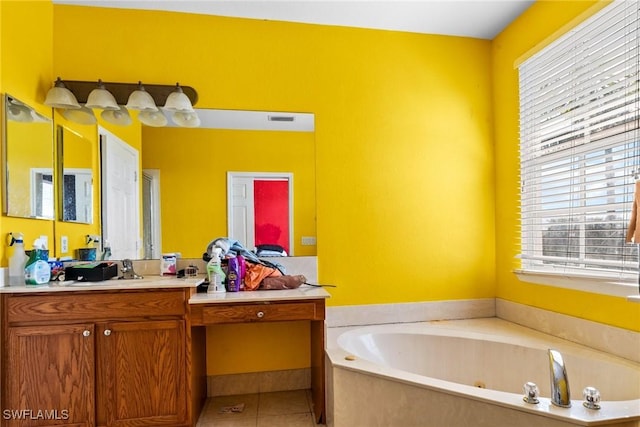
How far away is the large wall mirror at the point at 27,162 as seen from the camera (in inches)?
67.8

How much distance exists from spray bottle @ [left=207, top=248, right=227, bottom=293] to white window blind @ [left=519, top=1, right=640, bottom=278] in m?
1.93

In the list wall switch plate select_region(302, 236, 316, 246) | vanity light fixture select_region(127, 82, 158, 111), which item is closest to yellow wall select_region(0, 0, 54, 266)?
vanity light fixture select_region(127, 82, 158, 111)

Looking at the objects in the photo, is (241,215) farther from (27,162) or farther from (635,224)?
(635,224)

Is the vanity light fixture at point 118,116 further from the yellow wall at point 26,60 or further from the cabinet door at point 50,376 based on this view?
the cabinet door at point 50,376

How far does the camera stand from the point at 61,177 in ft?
6.81

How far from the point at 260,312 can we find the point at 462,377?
128 centimetres

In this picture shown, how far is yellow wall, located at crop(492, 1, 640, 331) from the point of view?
189cm

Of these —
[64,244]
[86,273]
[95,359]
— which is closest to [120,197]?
[64,244]

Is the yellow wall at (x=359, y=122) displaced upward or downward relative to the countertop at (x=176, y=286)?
upward

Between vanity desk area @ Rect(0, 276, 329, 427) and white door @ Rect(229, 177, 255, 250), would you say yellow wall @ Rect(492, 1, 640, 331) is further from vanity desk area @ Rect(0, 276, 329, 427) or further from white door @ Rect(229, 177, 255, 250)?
white door @ Rect(229, 177, 255, 250)

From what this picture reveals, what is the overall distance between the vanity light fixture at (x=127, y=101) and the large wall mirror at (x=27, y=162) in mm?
163

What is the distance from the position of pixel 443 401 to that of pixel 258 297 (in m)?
0.98

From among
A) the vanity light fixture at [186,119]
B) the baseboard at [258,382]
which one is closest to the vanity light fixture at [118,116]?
the vanity light fixture at [186,119]

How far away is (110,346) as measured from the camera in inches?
66.2
